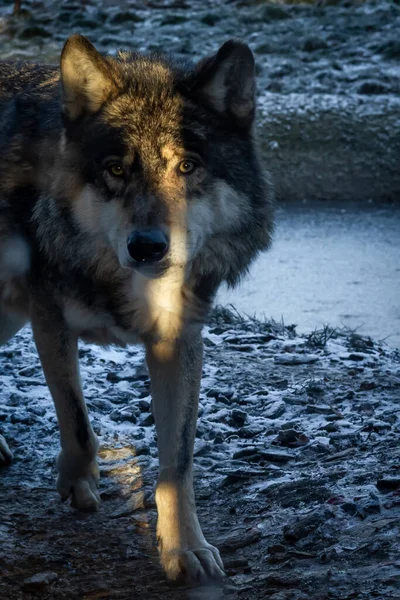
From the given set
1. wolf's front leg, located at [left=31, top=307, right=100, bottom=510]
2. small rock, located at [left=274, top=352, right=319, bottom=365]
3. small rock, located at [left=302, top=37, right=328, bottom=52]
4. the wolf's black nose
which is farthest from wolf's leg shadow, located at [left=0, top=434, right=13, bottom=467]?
small rock, located at [left=302, top=37, right=328, bottom=52]

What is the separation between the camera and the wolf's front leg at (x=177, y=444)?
3.35 meters

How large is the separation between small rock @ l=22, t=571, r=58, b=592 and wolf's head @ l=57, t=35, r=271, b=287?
113 cm

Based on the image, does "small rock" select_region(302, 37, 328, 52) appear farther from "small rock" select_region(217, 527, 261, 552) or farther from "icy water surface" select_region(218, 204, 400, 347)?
"small rock" select_region(217, 527, 261, 552)

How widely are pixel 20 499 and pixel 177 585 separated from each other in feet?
3.51

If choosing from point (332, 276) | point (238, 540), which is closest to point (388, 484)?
point (238, 540)

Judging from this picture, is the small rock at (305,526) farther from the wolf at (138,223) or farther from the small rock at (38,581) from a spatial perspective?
the small rock at (38,581)

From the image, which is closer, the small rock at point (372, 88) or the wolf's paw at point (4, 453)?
the wolf's paw at point (4, 453)

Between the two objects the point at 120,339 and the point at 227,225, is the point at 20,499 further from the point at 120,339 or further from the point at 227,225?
the point at 227,225

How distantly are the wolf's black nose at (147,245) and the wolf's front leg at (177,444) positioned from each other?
1.78ft

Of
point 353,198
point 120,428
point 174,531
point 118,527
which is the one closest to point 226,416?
point 120,428

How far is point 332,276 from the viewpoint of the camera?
26.1 feet

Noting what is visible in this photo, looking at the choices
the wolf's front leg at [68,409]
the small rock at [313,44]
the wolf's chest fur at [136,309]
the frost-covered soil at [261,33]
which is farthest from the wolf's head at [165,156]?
the small rock at [313,44]

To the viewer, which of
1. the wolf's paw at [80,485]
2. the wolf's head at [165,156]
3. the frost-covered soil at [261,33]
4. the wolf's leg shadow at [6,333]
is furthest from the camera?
the frost-covered soil at [261,33]

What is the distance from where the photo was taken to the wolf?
325cm
